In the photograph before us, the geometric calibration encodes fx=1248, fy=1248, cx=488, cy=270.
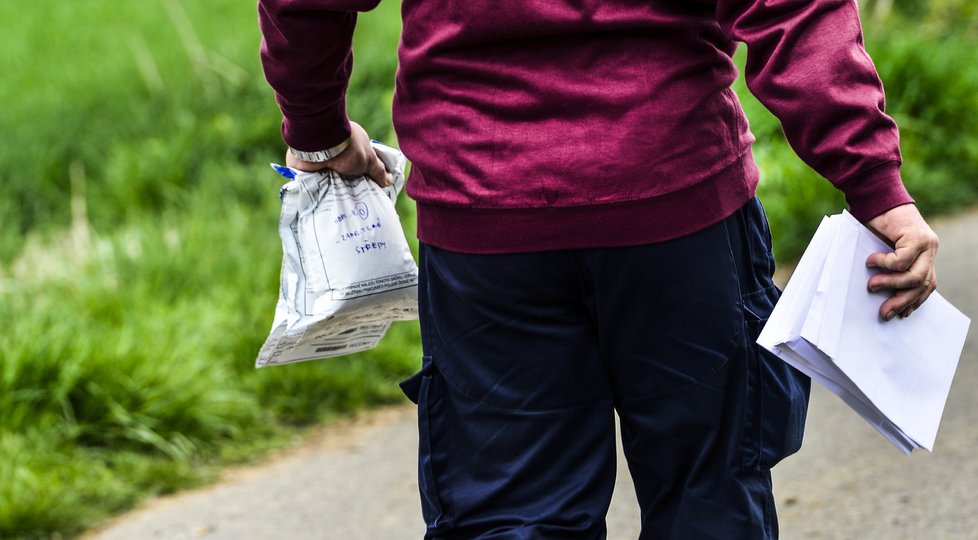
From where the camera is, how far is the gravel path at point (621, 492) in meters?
3.14

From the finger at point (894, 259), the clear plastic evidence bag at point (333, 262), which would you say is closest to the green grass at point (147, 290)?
the clear plastic evidence bag at point (333, 262)

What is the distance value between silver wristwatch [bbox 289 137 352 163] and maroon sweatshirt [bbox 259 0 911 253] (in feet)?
1.10

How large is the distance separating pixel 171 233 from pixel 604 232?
4302 mm

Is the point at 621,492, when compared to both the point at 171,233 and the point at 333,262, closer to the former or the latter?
the point at 333,262

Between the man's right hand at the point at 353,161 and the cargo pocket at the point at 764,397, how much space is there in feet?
2.31

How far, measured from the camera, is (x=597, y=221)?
1.67 metres

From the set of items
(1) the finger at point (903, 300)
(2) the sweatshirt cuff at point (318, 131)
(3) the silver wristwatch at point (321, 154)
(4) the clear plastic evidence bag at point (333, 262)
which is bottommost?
(1) the finger at point (903, 300)

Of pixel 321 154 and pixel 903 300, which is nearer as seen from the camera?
pixel 903 300

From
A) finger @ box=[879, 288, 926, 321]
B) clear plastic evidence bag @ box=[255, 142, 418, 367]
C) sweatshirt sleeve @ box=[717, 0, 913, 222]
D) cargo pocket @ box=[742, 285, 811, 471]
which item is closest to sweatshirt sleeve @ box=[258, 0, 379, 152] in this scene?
clear plastic evidence bag @ box=[255, 142, 418, 367]

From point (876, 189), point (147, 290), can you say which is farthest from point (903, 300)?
point (147, 290)

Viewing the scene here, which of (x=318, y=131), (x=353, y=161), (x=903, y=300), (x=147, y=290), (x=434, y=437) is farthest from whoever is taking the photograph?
(x=147, y=290)

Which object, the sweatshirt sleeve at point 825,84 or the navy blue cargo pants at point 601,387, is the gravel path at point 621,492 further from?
the sweatshirt sleeve at point 825,84

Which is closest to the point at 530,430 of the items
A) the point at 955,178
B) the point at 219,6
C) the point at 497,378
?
the point at 497,378

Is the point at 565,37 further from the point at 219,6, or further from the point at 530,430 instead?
the point at 219,6
